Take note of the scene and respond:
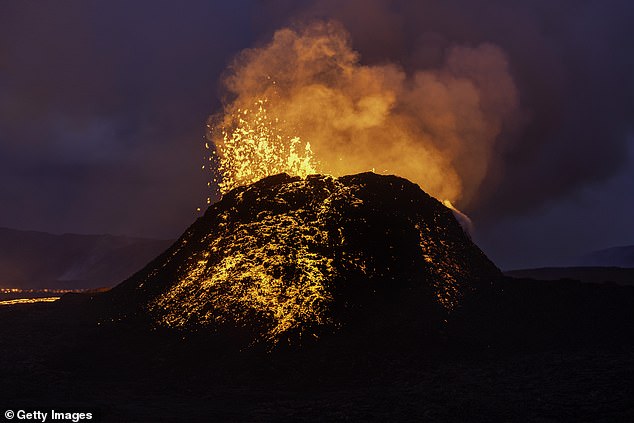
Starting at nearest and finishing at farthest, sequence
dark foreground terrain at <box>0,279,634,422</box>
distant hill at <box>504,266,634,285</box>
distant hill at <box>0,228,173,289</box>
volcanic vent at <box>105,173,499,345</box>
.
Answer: dark foreground terrain at <box>0,279,634,422</box>
volcanic vent at <box>105,173,499,345</box>
distant hill at <box>504,266,634,285</box>
distant hill at <box>0,228,173,289</box>

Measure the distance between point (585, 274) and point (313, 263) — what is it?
4505cm

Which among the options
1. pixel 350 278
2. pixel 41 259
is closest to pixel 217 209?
pixel 350 278

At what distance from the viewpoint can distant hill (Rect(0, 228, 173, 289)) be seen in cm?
15125

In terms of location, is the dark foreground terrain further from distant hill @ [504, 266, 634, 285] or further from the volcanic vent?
distant hill @ [504, 266, 634, 285]

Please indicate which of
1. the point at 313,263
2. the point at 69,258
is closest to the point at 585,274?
the point at 313,263

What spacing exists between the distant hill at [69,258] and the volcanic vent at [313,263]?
124 metres

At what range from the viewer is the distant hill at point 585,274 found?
51000mm

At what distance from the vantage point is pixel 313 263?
24953mm

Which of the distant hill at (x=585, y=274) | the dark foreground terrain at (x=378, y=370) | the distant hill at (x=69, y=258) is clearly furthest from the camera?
the distant hill at (x=69, y=258)

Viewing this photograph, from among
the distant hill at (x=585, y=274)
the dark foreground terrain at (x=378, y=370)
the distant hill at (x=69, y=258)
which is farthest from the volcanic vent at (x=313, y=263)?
the distant hill at (x=69, y=258)

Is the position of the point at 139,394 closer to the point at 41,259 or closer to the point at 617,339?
the point at 617,339

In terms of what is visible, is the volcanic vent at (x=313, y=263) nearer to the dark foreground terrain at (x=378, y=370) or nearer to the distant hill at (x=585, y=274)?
the dark foreground terrain at (x=378, y=370)

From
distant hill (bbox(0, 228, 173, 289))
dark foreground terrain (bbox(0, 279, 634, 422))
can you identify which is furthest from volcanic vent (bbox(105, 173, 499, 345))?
distant hill (bbox(0, 228, 173, 289))

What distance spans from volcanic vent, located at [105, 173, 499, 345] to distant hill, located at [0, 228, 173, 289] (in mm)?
123792
